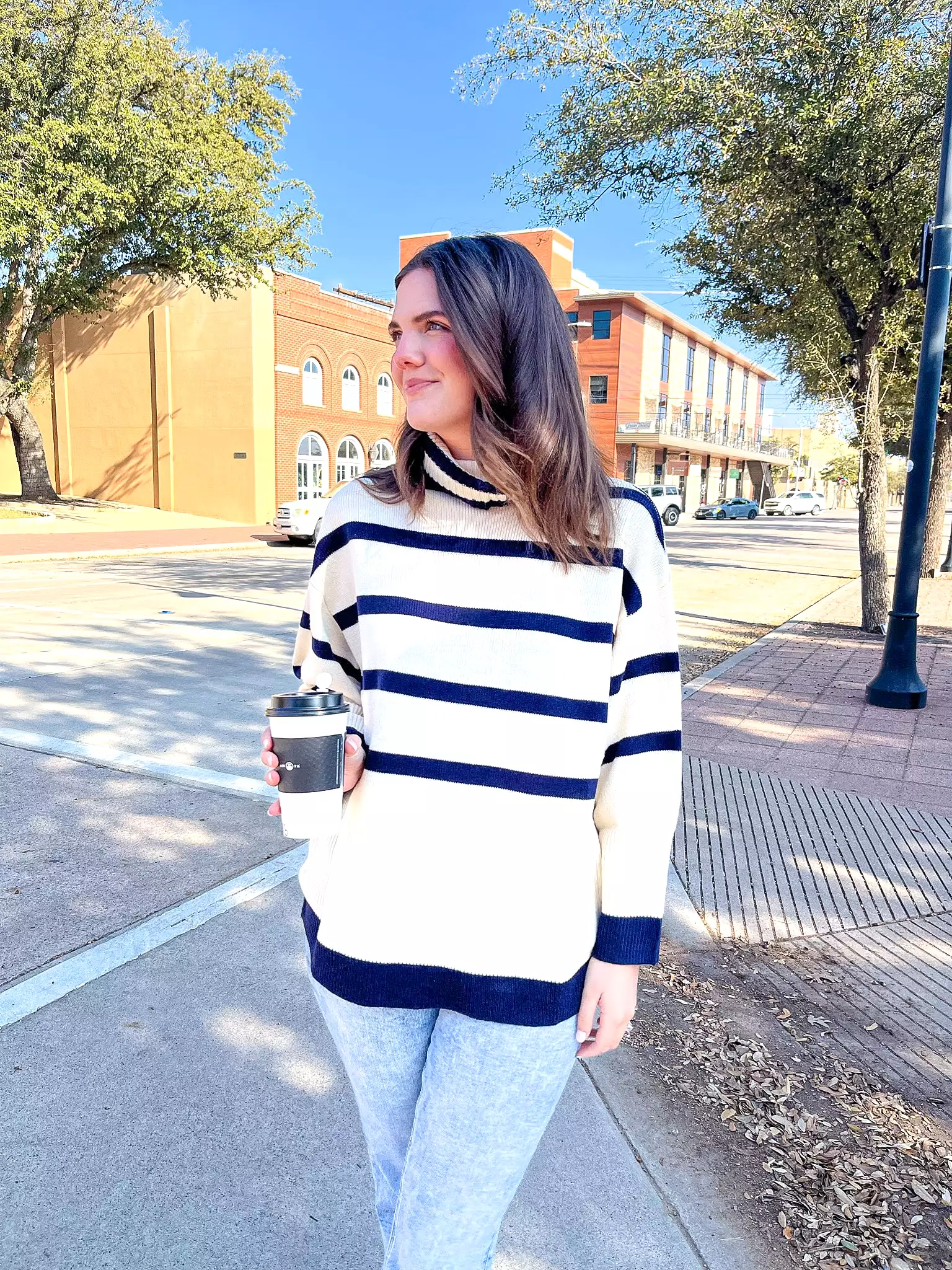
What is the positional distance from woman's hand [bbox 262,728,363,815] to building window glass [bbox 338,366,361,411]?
3235 cm

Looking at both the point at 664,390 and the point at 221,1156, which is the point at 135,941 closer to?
the point at 221,1156

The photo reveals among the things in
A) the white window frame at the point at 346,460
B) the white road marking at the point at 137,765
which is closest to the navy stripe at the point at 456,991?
the white road marking at the point at 137,765

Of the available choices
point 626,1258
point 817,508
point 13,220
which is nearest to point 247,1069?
point 626,1258

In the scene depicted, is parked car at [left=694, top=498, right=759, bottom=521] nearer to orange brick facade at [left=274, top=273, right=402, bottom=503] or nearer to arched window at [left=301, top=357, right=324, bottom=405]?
orange brick facade at [left=274, top=273, right=402, bottom=503]

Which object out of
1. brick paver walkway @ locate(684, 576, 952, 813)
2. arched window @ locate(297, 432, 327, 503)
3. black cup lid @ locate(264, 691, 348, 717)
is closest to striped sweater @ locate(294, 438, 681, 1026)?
black cup lid @ locate(264, 691, 348, 717)

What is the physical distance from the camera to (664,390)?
2124 inches

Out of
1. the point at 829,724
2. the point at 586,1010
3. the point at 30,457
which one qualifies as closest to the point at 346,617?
the point at 586,1010

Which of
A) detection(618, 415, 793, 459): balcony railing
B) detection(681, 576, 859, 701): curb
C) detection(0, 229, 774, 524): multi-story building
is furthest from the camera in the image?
detection(618, 415, 793, 459): balcony railing

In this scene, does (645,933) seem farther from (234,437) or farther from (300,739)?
(234,437)

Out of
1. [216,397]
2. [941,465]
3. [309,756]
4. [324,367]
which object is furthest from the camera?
[324,367]

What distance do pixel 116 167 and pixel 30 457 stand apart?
9.24 m

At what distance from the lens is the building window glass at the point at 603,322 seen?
47.9 metres

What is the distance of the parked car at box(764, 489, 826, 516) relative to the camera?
194 feet

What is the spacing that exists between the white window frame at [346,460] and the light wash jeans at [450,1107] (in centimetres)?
3215
